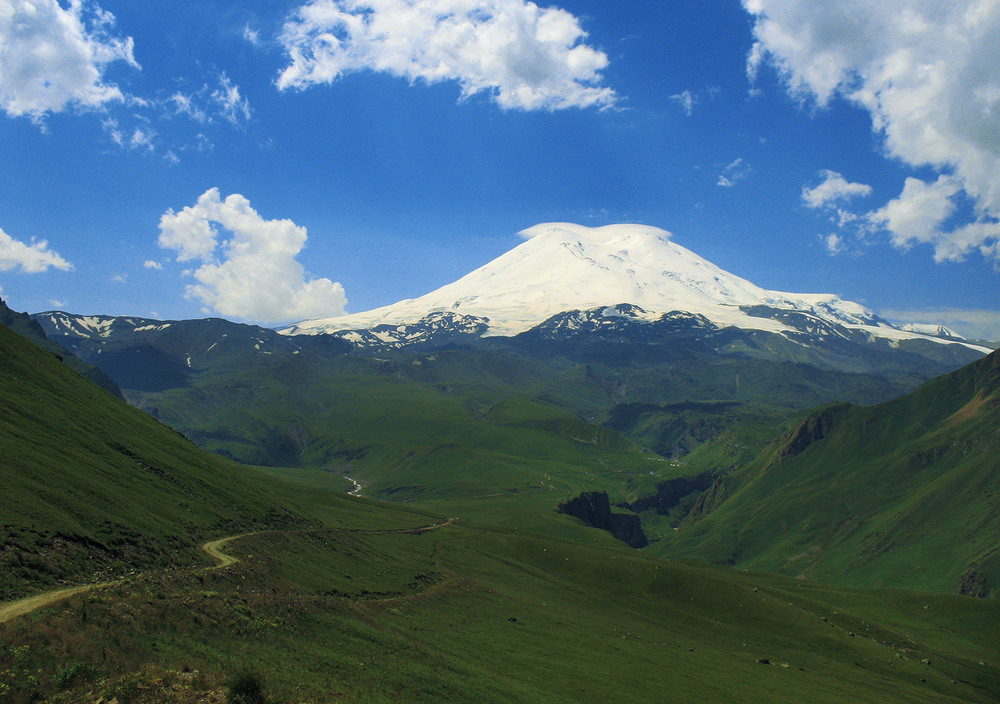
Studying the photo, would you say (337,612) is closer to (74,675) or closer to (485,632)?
(485,632)

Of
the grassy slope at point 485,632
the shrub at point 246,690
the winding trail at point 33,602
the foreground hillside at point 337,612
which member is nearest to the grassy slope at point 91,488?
the foreground hillside at point 337,612

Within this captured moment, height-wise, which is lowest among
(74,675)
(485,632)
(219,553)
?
(485,632)

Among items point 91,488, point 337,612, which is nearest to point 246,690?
point 337,612

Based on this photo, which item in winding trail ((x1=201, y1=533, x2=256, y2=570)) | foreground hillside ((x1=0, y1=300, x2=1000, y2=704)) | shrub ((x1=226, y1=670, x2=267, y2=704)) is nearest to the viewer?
shrub ((x1=226, y1=670, x2=267, y2=704))

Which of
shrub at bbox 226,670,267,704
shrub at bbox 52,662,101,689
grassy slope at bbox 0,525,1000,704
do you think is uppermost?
shrub at bbox 52,662,101,689

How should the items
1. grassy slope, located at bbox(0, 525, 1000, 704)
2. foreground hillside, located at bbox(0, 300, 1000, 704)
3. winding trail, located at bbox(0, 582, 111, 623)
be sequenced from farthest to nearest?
1. foreground hillside, located at bbox(0, 300, 1000, 704)
2. grassy slope, located at bbox(0, 525, 1000, 704)
3. winding trail, located at bbox(0, 582, 111, 623)

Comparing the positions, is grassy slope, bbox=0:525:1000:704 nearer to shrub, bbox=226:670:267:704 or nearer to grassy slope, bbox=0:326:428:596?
shrub, bbox=226:670:267:704

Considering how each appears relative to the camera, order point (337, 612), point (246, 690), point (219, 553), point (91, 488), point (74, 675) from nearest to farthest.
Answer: point (74, 675) → point (246, 690) → point (337, 612) → point (91, 488) → point (219, 553)

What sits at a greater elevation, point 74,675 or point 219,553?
point 74,675

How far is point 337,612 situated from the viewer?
181 feet

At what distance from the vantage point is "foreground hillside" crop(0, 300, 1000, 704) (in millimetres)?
34875

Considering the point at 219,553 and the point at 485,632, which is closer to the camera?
the point at 219,553

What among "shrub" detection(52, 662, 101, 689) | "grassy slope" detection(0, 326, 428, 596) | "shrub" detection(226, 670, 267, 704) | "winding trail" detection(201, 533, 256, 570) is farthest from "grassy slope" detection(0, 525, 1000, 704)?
"grassy slope" detection(0, 326, 428, 596)

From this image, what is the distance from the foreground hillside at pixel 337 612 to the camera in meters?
34.9
